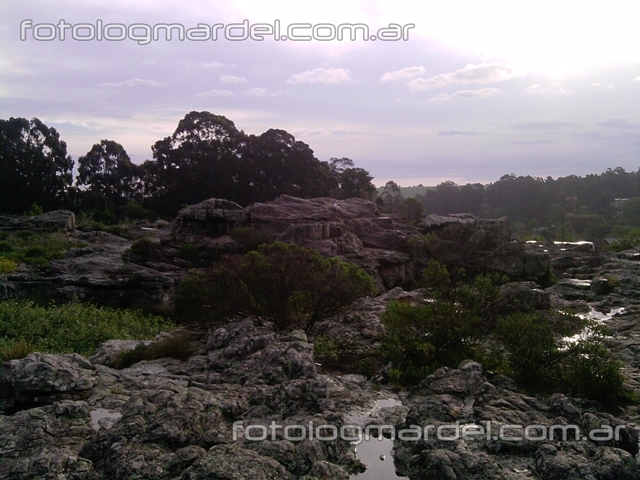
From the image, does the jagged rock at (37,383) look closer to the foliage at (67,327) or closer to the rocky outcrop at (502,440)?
the foliage at (67,327)

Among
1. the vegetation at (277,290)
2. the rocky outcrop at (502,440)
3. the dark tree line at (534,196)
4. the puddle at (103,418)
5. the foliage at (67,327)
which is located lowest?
the foliage at (67,327)

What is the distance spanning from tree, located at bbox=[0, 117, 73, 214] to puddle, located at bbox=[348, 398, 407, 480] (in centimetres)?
4302

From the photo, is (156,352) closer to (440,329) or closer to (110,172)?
(440,329)

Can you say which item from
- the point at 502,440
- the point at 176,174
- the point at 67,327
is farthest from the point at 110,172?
the point at 502,440

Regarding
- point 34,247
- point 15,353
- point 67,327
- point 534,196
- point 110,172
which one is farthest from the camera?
point 534,196

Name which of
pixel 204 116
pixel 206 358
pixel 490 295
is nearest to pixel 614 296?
pixel 490 295

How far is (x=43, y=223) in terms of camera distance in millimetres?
30500

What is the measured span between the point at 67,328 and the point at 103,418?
19.5 ft

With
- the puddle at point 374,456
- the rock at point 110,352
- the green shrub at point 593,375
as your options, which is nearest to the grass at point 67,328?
the rock at point 110,352

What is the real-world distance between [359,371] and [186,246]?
656 inches

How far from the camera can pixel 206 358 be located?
9.55 m

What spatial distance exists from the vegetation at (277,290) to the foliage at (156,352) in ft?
4.99

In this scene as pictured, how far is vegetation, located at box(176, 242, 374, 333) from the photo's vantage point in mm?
11242

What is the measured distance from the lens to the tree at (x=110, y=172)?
49812mm
